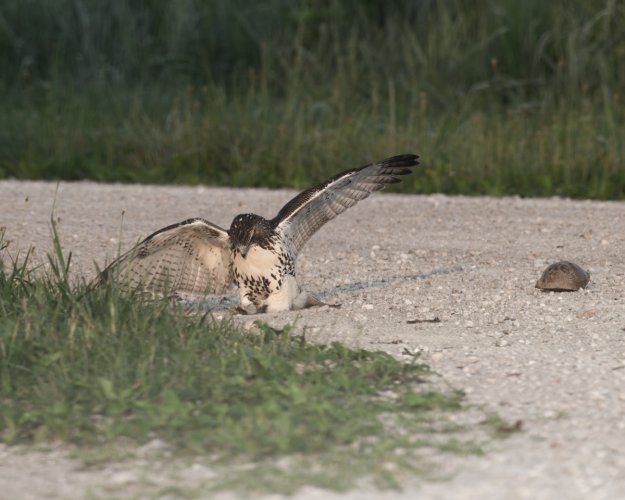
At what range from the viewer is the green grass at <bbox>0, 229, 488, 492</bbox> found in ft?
14.1

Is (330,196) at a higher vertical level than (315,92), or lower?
lower

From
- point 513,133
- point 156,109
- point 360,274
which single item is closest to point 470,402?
point 360,274

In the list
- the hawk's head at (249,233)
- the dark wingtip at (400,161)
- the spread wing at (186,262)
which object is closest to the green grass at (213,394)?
the hawk's head at (249,233)

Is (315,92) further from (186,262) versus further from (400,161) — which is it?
(186,262)

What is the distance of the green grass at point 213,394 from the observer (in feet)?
14.1

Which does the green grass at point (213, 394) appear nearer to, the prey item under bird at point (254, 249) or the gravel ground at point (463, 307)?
the gravel ground at point (463, 307)

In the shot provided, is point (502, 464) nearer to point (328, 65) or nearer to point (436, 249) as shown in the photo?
point (436, 249)

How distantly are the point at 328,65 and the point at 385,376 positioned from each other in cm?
931

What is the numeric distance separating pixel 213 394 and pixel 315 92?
8921mm

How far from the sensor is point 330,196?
671cm

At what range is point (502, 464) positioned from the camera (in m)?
4.20

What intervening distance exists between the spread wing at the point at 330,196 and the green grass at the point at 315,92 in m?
4.32

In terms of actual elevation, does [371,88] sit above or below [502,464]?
above

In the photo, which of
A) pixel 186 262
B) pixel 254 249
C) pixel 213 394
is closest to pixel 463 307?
pixel 254 249
